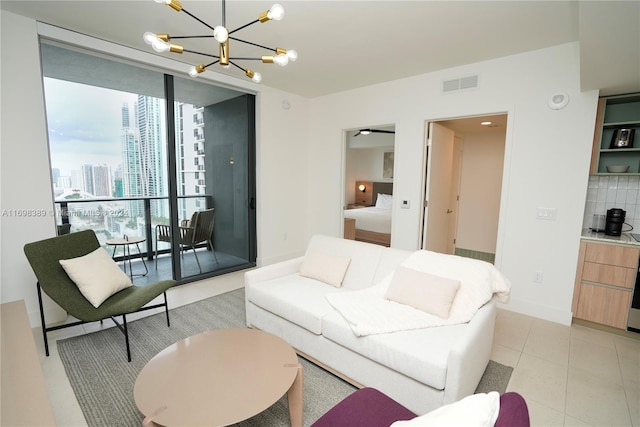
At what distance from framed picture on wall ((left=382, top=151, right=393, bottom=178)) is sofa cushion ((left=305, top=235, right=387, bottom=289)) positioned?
5124 mm

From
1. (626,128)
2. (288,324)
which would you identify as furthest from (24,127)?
(626,128)

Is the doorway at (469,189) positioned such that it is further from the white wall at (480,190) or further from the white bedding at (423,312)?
the white bedding at (423,312)

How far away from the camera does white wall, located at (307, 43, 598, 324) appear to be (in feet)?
9.43

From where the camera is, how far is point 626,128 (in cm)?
289

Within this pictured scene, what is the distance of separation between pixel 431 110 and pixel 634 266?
2.49 m

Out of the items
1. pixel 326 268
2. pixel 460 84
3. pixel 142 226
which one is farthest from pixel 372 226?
pixel 142 226

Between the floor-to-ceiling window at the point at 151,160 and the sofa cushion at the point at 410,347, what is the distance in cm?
279

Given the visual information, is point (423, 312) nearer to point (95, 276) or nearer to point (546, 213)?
point (546, 213)

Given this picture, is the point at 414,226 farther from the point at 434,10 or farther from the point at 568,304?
the point at 434,10

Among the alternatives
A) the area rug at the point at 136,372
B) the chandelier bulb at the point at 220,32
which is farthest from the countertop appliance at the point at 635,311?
Result: the chandelier bulb at the point at 220,32

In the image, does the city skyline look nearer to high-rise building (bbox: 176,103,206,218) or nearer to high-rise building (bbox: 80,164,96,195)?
high-rise building (bbox: 80,164,96,195)

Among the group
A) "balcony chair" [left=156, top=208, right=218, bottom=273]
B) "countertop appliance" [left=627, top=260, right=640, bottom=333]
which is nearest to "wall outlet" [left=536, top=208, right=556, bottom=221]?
"countertop appliance" [left=627, top=260, right=640, bottom=333]

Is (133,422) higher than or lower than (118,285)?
lower

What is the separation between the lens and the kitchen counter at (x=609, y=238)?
2.66m
